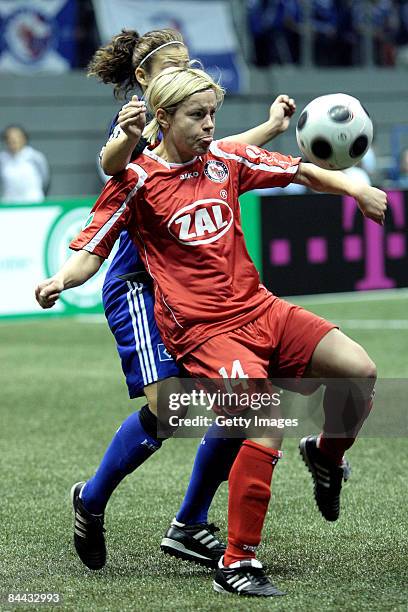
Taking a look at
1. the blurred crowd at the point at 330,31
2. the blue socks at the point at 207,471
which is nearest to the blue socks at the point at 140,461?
the blue socks at the point at 207,471

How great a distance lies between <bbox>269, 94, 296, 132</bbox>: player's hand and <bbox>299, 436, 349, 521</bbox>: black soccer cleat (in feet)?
3.91

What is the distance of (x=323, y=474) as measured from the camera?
4660 millimetres

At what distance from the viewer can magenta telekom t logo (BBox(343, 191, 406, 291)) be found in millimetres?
12688

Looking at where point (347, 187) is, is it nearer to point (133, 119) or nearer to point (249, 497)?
point (133, 119)

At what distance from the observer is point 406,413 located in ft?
24.9

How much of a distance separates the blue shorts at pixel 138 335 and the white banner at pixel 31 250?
279 inches

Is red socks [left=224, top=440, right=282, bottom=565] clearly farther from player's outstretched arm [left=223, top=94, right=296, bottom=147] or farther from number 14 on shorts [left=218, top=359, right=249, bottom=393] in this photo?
player's outstretched arm [left=223, top=94, right=296, bottom=147]

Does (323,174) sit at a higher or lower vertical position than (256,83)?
higher

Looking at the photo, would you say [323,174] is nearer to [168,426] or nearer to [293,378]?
[293,378]

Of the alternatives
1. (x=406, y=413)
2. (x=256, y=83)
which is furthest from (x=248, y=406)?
(x=256, y=83)

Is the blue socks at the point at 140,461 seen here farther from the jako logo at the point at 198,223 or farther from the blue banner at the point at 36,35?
the blue banner at the point at 36,35

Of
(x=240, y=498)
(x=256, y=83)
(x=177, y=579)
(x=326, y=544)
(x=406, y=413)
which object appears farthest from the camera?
(x=256, y=83)

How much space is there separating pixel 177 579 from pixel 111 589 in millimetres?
273

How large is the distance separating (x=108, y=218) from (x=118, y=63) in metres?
0.90
